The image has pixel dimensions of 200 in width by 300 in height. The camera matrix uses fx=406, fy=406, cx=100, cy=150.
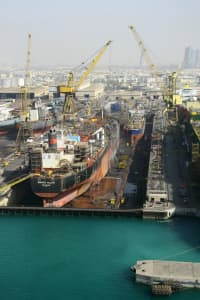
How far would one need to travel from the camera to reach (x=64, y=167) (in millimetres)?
17250

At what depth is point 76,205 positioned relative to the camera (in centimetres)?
1680

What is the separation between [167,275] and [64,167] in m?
7.72

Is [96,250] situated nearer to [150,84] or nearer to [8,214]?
[8,214]

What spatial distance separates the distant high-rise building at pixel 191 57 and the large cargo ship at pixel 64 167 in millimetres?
140348

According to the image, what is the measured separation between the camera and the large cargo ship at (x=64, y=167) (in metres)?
16.1

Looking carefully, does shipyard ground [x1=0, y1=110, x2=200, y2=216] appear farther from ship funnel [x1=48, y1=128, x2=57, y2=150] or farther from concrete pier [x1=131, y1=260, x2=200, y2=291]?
concrete pier [x1=131, y1=260, x2=200, y2=291]

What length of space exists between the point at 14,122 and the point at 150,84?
158 feet

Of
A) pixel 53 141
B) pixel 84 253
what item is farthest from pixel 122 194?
pixel 84 253

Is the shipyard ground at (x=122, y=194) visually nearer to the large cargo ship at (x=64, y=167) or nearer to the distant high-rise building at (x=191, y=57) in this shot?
the large cargo ship at (x=64, y=167)

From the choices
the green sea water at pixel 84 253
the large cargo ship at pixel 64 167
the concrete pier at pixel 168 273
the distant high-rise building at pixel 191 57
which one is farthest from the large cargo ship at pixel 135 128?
the distant high-rise building at pixel 191 57

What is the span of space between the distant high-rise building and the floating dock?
14825 centimetres

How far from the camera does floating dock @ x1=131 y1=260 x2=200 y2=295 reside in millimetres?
10633

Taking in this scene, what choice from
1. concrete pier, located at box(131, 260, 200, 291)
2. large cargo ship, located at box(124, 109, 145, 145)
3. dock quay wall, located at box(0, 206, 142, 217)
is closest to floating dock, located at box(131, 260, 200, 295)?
concrete pier, located at box(131, 260, 200, 291)

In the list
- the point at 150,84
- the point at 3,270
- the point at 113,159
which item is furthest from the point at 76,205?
the point at 150,84
